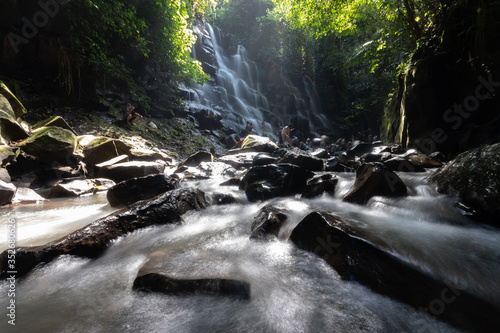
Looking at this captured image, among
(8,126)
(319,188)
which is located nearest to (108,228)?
(319,188)

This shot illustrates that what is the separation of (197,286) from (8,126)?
6.85 meters

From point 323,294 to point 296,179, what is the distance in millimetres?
3251

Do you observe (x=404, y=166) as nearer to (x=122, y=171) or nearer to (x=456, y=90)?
(x=456, y=90)

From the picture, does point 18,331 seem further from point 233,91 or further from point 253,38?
point 253,38

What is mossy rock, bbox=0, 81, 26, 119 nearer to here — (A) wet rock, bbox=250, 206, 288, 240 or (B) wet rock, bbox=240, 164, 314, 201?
(B) wet rock, bbox=240, 164, 314, 201

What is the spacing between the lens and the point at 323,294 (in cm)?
A: 158

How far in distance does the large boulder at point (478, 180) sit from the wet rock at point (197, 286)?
272 centimetres

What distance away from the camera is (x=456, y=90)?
5715mm

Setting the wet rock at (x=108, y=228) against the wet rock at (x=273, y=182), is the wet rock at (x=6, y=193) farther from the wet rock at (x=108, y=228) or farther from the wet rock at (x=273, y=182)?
the wet rock at (x=273, y=182)

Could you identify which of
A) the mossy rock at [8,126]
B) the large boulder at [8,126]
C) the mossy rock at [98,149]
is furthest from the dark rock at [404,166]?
the mossy rock at [8,126]

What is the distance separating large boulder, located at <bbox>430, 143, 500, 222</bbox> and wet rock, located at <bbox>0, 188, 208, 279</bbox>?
356 cm

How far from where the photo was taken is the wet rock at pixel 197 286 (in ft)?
5.17

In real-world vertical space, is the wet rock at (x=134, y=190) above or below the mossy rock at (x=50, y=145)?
below

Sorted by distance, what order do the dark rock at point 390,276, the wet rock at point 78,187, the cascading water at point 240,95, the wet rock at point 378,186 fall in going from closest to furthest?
the dark rock at point 390,276 → the wet rock at point 378,186 → the wet rock at point 78,187 → the cascading water at point 240,95
